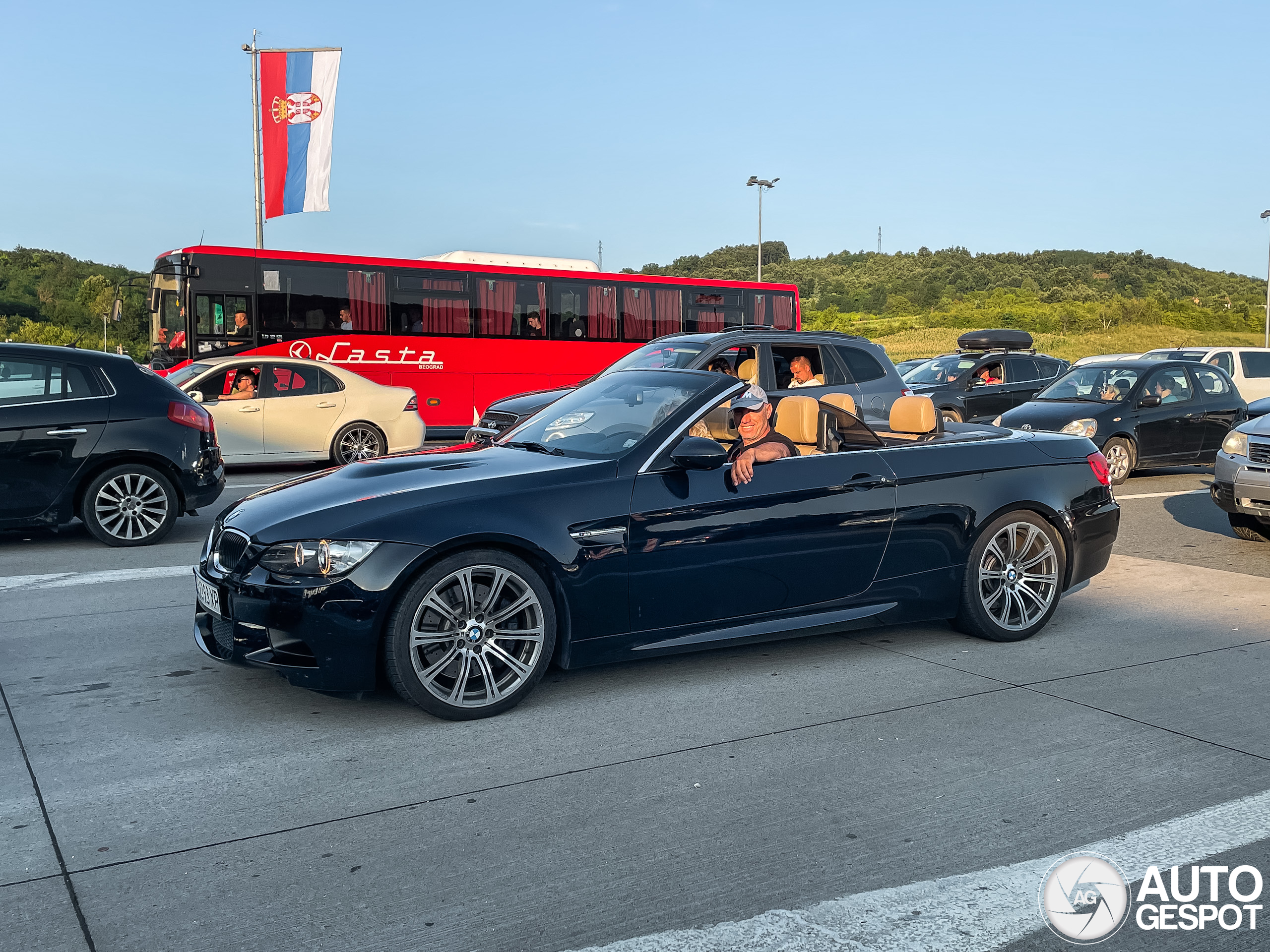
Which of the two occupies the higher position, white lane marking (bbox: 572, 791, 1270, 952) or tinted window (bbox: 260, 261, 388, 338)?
tinted window (bbox: 260, 261, 388, 338)

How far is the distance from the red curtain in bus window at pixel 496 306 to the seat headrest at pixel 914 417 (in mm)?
15727

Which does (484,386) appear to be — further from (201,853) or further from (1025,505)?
(201,853)

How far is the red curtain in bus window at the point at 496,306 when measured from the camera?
828 inches

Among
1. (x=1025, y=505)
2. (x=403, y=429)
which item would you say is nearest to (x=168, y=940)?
(x=1025, y=505)

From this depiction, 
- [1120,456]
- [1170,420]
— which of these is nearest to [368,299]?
[1120,456]

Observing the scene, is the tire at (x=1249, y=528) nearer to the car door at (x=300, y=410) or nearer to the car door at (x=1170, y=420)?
the car door at (x=1170, y=420)

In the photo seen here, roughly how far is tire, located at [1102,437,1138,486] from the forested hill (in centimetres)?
6597

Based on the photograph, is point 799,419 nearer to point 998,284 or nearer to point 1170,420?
point 1170,420

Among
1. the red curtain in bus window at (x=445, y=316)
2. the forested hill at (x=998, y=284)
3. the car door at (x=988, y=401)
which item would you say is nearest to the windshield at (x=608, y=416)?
the car door at (x=988, y=401)

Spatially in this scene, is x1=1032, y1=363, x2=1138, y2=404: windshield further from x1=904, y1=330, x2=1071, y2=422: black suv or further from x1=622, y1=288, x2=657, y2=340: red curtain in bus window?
x1=622, y1=288, x2=657, y2=340: red curtain in bus window

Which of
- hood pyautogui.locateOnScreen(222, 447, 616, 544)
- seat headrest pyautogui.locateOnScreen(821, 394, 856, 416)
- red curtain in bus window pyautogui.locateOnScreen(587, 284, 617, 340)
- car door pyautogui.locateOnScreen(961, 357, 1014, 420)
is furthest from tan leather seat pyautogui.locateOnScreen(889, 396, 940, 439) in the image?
red curtain in bus window pyautogui.locateOnScreen(587, 284, 617, 340)

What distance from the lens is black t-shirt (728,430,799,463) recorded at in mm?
5230

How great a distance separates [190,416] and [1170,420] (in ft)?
38.4

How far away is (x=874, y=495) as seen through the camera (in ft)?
17.8
